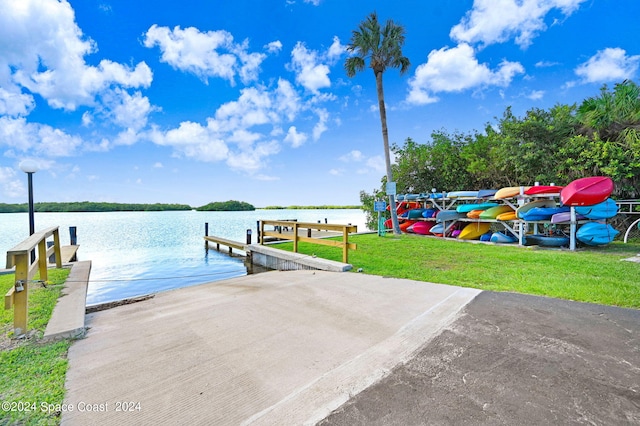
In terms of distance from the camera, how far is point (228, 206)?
1756 inches

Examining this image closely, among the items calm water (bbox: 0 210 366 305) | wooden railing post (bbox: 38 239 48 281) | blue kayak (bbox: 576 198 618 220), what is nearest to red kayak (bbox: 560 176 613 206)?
blue kayak (bbox: 576 198 618 220)

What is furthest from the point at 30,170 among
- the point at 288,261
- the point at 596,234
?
the point at 596,234

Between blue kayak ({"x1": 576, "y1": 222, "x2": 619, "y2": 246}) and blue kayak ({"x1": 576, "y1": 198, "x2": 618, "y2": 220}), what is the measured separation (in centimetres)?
25

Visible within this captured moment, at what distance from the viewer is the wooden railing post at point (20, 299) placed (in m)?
2.81

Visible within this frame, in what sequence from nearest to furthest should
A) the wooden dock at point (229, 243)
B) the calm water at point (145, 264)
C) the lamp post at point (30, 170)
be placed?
1. the lamp post at point (30, 170)
2. the calm water at point (145, 264)
3. the wooden dock at point (229, 243)

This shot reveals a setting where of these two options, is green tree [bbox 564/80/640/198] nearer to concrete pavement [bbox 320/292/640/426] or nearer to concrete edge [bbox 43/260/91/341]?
concrete pavement [bbox 320/292/640/426]

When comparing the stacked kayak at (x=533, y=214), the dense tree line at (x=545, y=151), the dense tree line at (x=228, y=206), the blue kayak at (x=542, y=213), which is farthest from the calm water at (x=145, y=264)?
the dense tree line at (x=228, y=206)

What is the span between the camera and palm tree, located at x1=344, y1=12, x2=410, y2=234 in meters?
12.2

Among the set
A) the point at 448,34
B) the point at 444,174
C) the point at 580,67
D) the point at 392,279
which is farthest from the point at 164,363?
the point at 580,67

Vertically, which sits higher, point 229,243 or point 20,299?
point 20,299

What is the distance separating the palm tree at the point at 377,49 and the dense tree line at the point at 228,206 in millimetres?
35186

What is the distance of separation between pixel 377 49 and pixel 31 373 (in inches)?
545

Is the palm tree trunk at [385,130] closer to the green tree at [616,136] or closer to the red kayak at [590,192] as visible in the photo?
the red kayak at [590,192]

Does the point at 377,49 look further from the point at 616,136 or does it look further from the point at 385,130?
the point at 616,136
